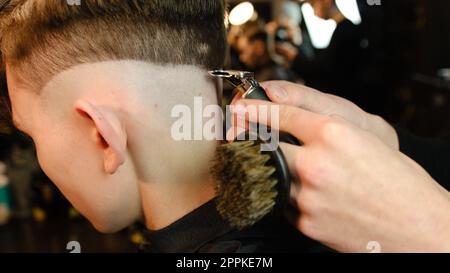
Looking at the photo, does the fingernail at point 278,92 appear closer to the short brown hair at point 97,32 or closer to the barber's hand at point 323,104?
the barber's hand at point 323,104

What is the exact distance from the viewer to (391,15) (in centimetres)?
201

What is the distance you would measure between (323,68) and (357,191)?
3.93 feet

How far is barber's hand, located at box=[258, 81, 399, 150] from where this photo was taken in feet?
2.55

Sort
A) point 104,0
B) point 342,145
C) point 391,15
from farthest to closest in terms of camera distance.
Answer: point 391,15 < point 104,0 < point 342,145

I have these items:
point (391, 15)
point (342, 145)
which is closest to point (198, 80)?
point (342, 145)

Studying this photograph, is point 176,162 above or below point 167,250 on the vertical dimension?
above

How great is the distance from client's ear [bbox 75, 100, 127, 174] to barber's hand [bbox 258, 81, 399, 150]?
254 mm

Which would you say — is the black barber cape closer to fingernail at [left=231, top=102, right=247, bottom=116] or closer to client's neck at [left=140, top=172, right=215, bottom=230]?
client's neck at [left=140, top=172, right=215, bottom=230]

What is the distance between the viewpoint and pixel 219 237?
754mm

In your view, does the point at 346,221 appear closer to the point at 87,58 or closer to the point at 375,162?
the point at 375,162

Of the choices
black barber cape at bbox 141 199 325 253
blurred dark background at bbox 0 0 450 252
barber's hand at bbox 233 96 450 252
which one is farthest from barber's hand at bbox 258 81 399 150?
blurred dark background at bbox 0 0 450 252

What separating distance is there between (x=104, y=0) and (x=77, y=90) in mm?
152

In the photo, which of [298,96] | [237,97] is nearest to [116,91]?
[237,97]

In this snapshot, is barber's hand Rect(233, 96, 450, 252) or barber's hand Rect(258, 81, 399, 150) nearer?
barber's hand Rect(233, 96, 450, 252)
